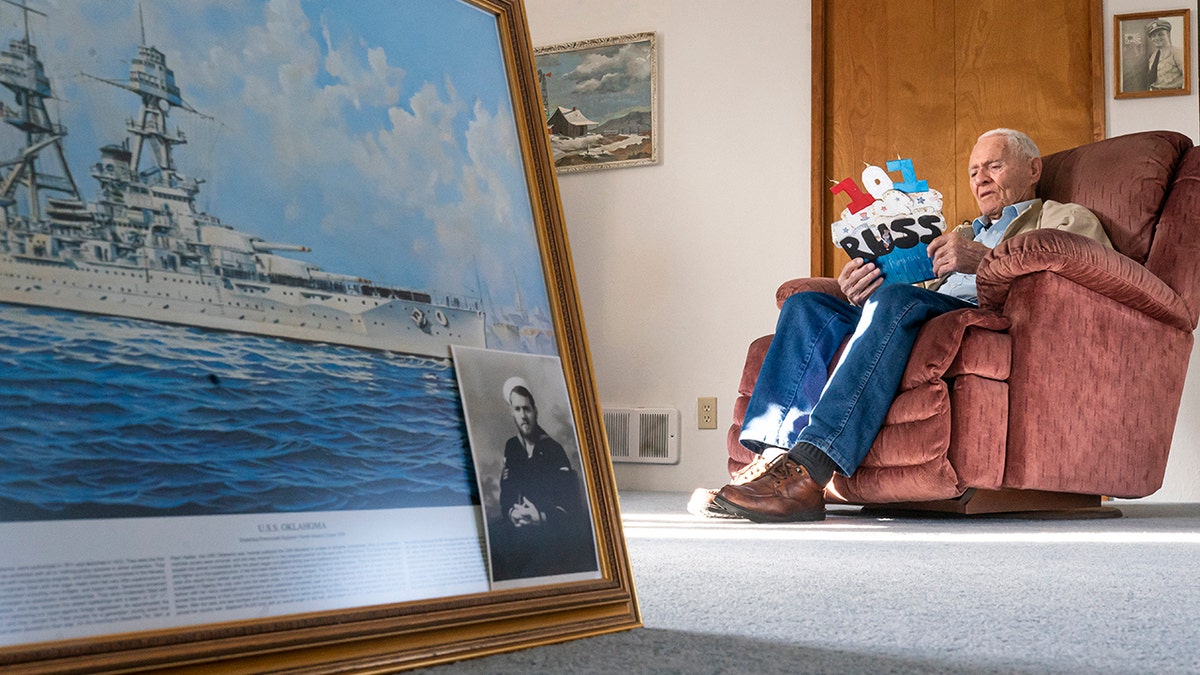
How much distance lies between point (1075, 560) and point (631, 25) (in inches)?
122

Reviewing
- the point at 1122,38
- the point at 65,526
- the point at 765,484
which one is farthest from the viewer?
the point at 1122,38

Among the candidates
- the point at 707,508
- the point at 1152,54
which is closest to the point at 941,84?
the point at 1152,54

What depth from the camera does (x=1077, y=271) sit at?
Result: 2303 mm

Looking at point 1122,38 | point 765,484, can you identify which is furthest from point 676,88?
point 765,484

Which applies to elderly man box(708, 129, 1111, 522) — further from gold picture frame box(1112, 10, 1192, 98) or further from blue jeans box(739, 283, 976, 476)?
gold picture frame box(1112, 10, 1192, 98)

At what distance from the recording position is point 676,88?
4051 millimetres

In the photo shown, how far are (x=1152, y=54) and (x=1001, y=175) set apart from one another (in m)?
1.09

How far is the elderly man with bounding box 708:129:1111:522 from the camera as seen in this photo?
2238 millimetres

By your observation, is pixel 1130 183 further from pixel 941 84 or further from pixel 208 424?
pixel 208 424

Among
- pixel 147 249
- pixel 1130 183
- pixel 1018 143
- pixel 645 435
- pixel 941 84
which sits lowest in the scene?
pixel 645 435

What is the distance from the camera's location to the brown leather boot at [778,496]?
2184 mm

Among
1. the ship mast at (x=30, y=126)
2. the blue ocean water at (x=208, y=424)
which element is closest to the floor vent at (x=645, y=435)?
the blue ocean water at (x=208, y=424)

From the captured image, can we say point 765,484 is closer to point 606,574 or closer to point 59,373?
point 606,574

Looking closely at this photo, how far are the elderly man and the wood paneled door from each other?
31.1 inches
